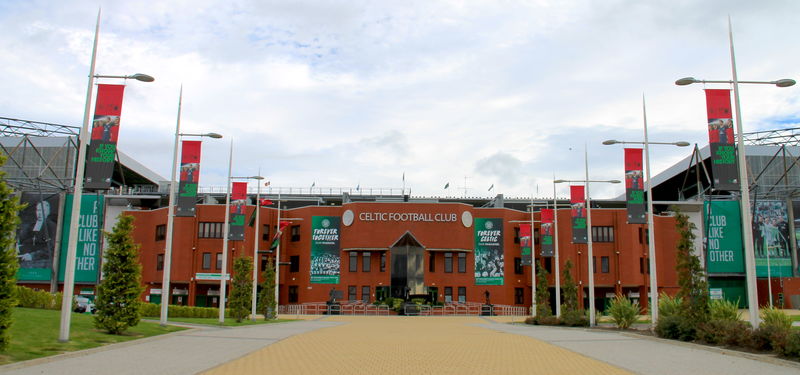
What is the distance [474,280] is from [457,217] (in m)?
6.54

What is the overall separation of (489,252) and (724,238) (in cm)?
2493

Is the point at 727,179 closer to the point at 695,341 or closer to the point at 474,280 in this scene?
the point at 695,341

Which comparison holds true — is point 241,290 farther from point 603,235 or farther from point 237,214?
point 603,235

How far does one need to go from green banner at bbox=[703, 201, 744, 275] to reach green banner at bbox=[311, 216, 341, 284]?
126ft

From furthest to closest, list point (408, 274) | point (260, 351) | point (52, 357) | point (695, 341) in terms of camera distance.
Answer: point (408, 274), point (695, 341), point (260, 351), point (52, 357)

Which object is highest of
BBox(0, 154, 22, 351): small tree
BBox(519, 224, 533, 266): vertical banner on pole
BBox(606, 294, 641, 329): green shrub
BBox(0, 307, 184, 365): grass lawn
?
BBox(519, 224, 533, 266): vertical banner on pole

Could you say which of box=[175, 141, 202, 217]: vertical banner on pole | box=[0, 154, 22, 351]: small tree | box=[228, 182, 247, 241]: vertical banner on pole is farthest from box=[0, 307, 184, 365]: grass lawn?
box=[228, 182, 247, 241]: vertical banner on pole

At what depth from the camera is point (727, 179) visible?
22.4 meters

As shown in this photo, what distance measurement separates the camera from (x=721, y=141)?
2281 cm

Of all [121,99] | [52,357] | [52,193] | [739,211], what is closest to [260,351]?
[52,357]

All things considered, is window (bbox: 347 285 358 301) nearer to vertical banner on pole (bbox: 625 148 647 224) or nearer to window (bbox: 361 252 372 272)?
window (bbox: 361 252 372 272)

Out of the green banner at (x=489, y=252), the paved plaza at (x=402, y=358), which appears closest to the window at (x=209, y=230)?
the green banner at (x=489, y=252)

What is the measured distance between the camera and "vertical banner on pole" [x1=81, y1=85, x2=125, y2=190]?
71.1 ft

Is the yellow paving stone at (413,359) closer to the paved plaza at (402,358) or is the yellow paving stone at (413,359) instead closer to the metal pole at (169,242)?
the paved plaza at (402,358)
